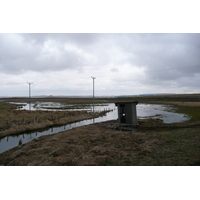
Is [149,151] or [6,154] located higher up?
[149,151]

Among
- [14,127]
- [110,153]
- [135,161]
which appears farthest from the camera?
[14,127]

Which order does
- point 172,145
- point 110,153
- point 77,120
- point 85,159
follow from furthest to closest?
1. point 77,120
2. point 172,145
3. point 110,153
4. point 85,159

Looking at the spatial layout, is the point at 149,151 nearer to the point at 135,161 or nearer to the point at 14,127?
the point at 135,161

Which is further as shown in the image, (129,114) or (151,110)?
(151,110)

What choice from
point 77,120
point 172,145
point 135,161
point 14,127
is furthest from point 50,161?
point 77,120

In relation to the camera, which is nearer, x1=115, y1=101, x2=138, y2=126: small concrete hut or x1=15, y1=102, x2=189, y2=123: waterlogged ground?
x1=115, y1=101, x2=138, y2=126: small concrete hut

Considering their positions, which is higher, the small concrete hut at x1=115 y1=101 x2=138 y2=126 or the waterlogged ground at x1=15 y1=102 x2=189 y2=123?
the small concrete hut at x1=115 y1=101 x2=138 y2=126

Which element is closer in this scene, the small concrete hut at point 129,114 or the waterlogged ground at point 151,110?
the small concrete hut at point 129,114

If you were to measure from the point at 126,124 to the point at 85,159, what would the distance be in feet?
37.3

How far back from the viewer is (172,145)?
35.5ft

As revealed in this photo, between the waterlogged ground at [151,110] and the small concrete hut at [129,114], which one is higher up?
the small concrete hut at [129,114]

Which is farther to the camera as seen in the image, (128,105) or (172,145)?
(128,105)

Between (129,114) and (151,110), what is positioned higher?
(129,114)

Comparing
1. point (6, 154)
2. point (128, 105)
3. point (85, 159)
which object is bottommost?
point (6, 154)
